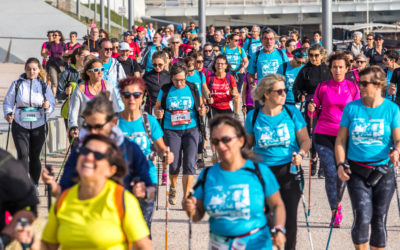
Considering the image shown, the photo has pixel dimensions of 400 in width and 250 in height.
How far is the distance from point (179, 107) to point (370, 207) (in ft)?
11.6

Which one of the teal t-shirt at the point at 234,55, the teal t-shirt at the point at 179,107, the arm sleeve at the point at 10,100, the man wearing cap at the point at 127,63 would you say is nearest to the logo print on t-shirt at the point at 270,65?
the man wearing cap at the point at 127,63

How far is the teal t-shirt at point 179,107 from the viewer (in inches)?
380

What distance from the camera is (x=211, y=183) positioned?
16.2ft

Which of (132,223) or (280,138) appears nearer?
(132,223)

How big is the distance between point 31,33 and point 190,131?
35.1 meters

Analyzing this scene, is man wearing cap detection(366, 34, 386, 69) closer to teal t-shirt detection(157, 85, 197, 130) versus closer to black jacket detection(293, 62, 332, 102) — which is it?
black jacket detection(293, 62, 332, 102)

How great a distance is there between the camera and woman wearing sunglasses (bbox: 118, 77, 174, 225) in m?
6.61

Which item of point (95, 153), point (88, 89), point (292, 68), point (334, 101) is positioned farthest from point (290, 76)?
point (95, 153)

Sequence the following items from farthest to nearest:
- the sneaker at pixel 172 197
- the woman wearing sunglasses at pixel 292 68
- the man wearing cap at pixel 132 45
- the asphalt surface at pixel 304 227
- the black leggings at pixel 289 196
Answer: the man wearing cap at pixel 132 45, the woman wearing sunglasses at pixel 292 68, the sneaker at pixel 172 197, the asphalt surface at pixel 304 227, the black leggings at pixel 289 196

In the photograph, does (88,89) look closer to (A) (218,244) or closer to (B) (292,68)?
(B) (292,68)

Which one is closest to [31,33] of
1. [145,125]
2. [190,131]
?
[190,131]

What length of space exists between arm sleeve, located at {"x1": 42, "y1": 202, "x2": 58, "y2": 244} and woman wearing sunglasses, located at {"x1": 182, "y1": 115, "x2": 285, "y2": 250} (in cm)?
84

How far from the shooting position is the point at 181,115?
9672 millimetres

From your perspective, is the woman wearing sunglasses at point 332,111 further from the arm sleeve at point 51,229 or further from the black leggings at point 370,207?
the arm sleeve at point 51,229
